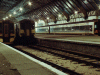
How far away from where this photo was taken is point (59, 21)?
34844mm

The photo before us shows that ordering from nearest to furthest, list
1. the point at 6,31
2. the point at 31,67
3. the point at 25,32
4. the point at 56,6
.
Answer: the point at 31,67 → the point at 25,32 → the point at 6,31 → the point at 56,6

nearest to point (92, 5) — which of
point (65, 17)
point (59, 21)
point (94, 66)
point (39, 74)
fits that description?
point (65, 17)

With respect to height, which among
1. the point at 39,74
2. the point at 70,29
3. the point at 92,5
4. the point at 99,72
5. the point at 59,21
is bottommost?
the point at 99,72

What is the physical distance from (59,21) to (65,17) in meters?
2.85

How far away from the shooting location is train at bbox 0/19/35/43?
1562cm

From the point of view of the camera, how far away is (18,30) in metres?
16.2

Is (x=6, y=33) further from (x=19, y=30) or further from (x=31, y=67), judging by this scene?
(x=31, y=67)

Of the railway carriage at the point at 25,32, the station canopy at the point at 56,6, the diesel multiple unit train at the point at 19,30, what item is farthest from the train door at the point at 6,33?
the station canopy at the point at 56,6

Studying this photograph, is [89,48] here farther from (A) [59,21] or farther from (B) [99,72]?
(A) [59,21]

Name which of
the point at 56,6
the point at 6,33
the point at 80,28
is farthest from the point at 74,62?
the point at 56,6

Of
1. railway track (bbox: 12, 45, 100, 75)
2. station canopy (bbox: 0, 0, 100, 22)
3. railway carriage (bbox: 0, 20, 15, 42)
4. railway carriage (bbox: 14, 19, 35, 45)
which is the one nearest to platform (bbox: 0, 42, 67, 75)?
railway track (bbox: 12, 45, 100, 75)

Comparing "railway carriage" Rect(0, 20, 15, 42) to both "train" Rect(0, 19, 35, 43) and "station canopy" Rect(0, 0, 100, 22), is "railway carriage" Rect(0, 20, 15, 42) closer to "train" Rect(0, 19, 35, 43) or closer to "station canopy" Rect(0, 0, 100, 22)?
"train" Rect(0, 19, 35, 43)


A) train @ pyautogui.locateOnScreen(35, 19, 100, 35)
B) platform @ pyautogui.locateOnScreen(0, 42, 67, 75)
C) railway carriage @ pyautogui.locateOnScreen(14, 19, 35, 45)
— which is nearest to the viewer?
platform @ pyautogui.locateOnScreen(0, 42, 67, 75)

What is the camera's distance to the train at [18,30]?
15623 millimetres
